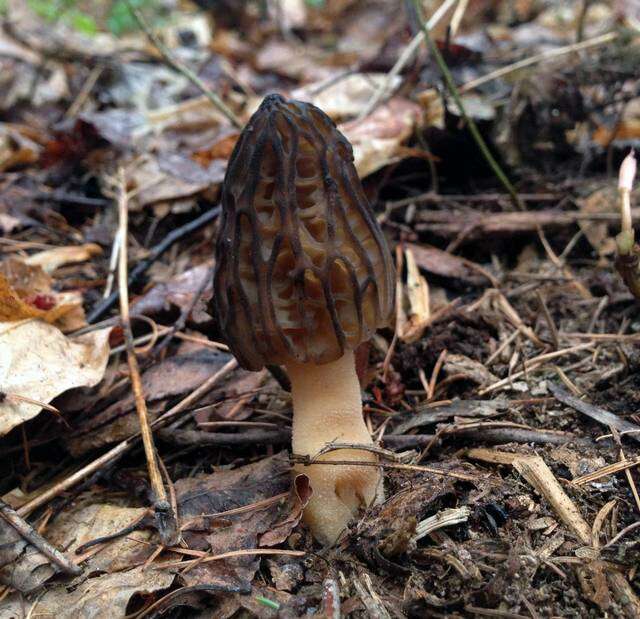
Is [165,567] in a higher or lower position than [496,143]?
lower

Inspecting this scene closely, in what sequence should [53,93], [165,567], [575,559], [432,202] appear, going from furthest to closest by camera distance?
1. [53,93]
2. [432,202]
3. [165,567]
4. [575,559]

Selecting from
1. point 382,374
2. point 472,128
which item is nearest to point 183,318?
point 382,374

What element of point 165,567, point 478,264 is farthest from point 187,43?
point 165,567

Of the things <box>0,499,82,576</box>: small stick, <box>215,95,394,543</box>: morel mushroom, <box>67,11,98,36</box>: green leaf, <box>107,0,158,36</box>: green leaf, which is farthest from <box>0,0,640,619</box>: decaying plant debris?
<box>107,0,158,36</box>: green leaf

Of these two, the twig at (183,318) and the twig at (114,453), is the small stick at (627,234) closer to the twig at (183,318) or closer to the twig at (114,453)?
the twig at (114,453)

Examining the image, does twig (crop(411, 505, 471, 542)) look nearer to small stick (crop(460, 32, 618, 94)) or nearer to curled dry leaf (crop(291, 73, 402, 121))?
small stick (crop(460, 32, 618, 94))

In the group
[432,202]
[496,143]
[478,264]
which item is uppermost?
[496,143]

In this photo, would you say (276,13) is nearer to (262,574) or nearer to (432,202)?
(432,202)
